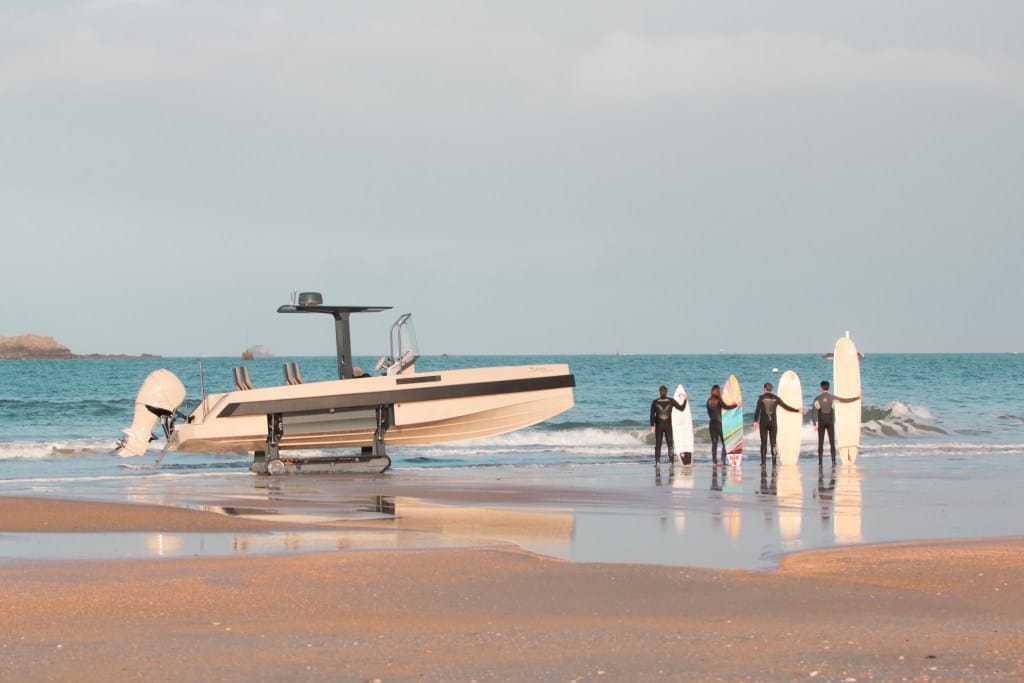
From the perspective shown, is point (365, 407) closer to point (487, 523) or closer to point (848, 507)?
point (487, 523)

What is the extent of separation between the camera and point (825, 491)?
16594mm

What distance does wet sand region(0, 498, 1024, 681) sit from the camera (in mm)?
6574

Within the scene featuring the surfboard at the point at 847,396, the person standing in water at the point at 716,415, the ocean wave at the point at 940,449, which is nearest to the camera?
the person standing in water at the point at 716,415

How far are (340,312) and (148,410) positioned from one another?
3.50 meters

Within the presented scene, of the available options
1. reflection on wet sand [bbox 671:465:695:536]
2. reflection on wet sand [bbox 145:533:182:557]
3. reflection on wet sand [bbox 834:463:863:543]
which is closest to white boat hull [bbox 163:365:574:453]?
reflection on wet sand [bbox 671:465:695:536]

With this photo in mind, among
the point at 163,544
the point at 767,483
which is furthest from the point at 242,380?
the point at 163,544

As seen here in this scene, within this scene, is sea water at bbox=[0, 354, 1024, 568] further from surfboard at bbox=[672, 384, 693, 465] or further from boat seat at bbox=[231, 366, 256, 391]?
boat seat at bbox=[231, 366, 256, 391]

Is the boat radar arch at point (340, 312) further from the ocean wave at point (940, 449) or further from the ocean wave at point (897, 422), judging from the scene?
the ocean wave at point (897, 422)

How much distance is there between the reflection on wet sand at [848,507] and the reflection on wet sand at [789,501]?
41cm

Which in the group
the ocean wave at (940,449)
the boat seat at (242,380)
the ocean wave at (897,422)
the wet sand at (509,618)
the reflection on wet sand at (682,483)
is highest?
the boat seat at (242,380)

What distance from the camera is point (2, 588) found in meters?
8.66

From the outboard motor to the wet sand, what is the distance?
10581 millimetres

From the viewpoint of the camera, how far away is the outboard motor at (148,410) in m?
20.4

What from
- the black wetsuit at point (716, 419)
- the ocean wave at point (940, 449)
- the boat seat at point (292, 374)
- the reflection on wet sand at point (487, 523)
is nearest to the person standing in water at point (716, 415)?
the black wetsuit at point (716, 419)
